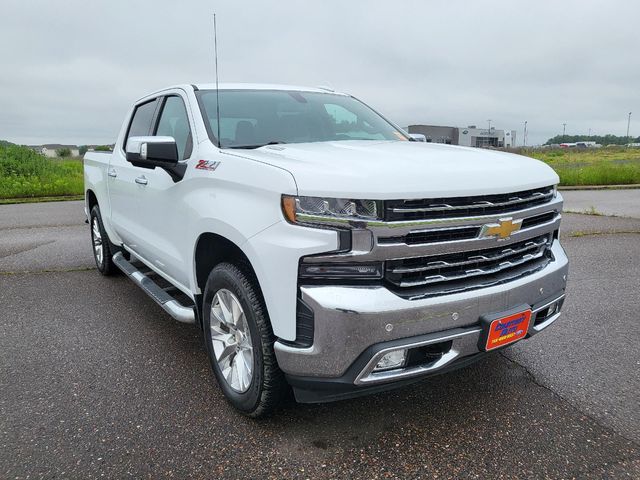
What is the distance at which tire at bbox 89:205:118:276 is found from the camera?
560 centimetres

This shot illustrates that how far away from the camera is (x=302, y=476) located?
2.37m

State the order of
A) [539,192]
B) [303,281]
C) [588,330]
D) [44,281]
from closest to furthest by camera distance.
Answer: [303,281] → [539,192] → [588,330] → [44,281]

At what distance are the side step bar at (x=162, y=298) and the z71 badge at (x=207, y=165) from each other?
35.6 inches

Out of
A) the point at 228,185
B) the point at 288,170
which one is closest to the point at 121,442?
the point at 228,185

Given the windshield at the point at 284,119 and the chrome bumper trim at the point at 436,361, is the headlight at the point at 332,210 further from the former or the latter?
the windshield at the point at 284,119

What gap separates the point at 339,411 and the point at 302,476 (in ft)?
1.95

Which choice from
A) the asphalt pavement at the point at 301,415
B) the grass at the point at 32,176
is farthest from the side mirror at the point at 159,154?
the grass at the point at 32,176

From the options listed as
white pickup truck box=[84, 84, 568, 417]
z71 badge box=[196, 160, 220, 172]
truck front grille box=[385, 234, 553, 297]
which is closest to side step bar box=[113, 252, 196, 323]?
white pickup truck box=[84, 84, 568, 417]

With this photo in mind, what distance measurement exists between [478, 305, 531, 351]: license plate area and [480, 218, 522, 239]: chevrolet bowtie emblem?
372 mm

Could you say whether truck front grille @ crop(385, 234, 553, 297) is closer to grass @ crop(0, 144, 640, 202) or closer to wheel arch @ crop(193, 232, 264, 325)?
wheel arch @ crop(193, 232, 264, 325)

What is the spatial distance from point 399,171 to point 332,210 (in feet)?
1.19

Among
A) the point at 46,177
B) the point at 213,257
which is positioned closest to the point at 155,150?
the point at 213,257

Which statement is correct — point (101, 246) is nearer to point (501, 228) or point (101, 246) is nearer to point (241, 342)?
point (241, 342)

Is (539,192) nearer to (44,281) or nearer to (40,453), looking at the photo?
(40,453)
